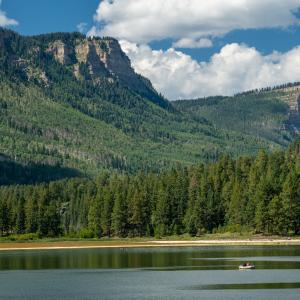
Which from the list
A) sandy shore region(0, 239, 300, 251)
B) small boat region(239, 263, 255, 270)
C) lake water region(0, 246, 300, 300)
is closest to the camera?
lake water region(0, 246, 300, 300)

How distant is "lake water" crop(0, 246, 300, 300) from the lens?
84.9 meters

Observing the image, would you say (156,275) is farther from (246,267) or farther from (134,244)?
(134,244)

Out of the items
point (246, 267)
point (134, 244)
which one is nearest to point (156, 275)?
point (246, 267)

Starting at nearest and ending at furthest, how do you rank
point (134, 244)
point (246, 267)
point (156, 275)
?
Result: point (156, 275)
point (246, 267)
point (134, 244)

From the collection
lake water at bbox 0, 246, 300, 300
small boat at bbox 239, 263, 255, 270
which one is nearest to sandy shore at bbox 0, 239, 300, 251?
lake water at bbox 0, 246, 300, 300

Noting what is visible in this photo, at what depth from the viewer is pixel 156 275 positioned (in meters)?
103

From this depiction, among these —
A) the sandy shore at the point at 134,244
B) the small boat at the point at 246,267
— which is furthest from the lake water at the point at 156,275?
the sandy shore at the point at 134,244

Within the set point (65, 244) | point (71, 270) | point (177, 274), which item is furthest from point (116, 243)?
point (177, 274)

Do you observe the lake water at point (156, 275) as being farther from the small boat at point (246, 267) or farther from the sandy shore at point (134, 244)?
the sandy shore at point (134, 244)

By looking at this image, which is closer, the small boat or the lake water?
the lake water

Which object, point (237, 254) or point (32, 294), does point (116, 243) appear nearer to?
point (237, 254)

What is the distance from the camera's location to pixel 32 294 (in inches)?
3442

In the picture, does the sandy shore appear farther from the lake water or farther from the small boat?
the small boat

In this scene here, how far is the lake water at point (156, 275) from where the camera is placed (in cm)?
8494
